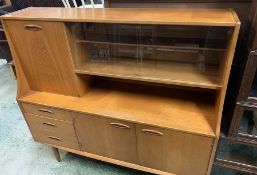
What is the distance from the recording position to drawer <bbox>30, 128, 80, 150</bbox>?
4.98ft

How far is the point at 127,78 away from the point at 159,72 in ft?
0.60

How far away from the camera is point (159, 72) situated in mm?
1197

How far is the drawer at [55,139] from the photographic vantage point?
1.52 metres

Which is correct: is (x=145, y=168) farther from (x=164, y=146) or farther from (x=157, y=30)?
(x=157, y=30)

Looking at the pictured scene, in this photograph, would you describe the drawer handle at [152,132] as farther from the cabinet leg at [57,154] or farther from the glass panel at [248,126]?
the cabinet leg at [57,154]

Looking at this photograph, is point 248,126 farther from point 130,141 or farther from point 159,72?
point 130,141

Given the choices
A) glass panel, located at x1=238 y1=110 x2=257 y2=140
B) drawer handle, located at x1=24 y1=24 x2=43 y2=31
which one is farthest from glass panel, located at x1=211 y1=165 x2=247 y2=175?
drawer handle, located at x1=24 y1=24 x2=43 y2=31

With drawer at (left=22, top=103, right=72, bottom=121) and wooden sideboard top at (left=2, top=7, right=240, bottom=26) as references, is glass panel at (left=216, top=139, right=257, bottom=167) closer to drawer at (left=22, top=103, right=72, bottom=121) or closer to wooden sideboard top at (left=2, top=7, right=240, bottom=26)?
wooden sideboard top at (left=2, top=7, right=240, bottom=26)

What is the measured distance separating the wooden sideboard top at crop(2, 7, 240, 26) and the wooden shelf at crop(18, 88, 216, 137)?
1.74ft

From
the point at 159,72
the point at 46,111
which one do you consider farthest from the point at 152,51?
the point at 46,111

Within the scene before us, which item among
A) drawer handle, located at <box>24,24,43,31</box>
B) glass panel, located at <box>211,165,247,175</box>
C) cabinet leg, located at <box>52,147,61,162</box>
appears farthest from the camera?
cabinet leg, located at <box>52,147,61,162</box>

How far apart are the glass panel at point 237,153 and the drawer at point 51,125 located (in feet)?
3.17

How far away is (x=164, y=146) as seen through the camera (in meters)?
1.24

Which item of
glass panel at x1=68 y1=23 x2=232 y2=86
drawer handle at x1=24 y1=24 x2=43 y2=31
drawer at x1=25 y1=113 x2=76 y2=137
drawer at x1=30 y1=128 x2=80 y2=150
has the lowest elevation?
drawer at x1=30 y1=128 x2=80 y2=150
